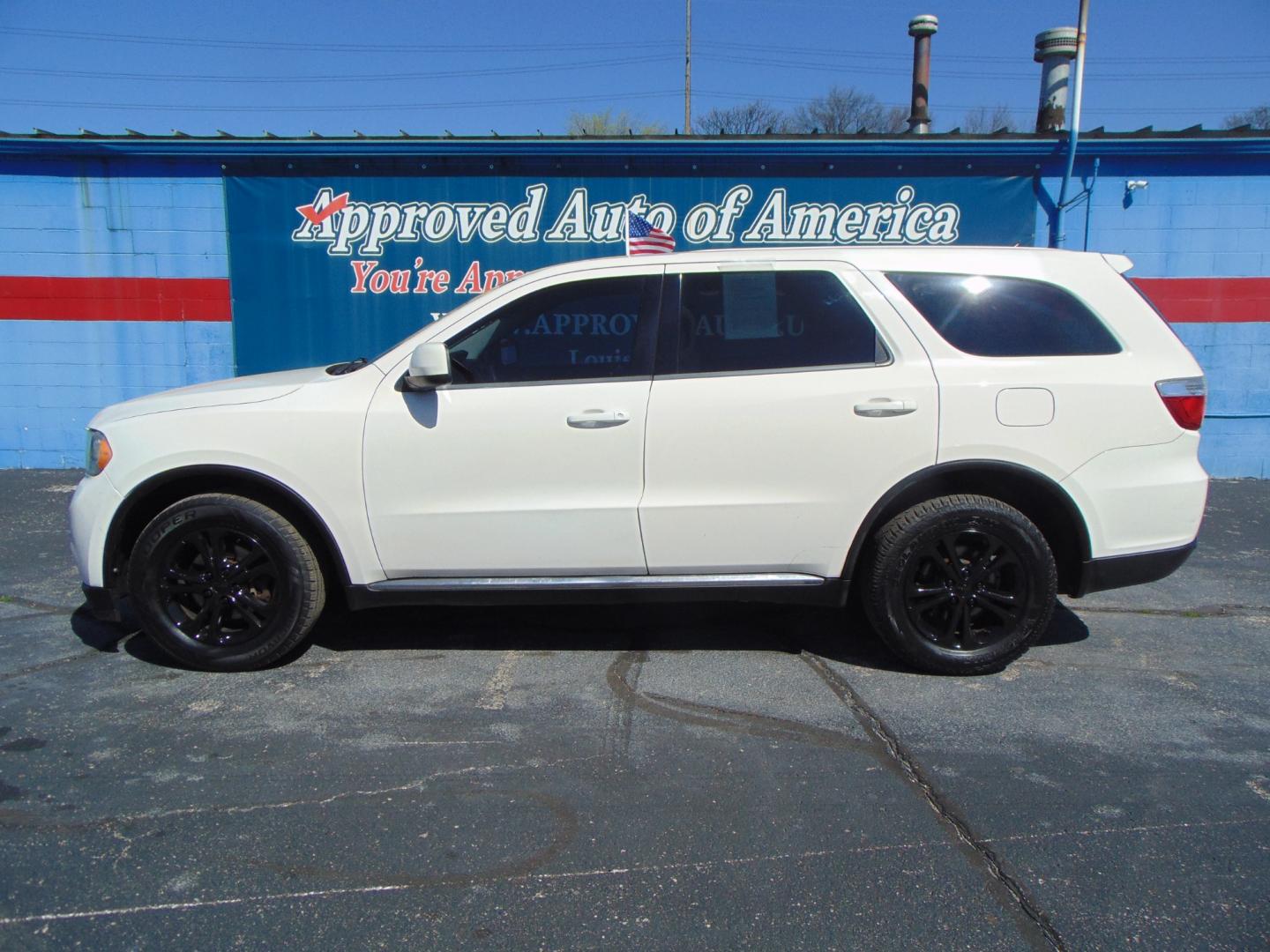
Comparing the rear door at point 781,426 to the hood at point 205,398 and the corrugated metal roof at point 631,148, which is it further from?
the corrugated metal roof at point 631,148

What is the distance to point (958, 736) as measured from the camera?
3619 millimetres

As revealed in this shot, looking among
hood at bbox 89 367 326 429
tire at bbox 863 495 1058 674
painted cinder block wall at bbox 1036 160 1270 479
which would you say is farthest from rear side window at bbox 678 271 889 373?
painted cinder block wall at bbox 1036 160 1270 479

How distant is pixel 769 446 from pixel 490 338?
4.34ft

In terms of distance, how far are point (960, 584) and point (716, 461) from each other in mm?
1202

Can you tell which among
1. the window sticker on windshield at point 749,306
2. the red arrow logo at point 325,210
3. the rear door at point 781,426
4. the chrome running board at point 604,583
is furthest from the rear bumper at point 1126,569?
the red arrow logo at point 325,210

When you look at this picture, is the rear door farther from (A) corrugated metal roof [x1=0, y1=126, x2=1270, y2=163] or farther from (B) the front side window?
(A) corrugated metal roof [x1=0, y1=126, x2=1270, y2=163]

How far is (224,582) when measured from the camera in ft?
13.7

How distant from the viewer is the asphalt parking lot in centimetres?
256

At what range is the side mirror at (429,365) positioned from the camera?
3945 mm

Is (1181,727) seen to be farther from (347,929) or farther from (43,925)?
(43,925)

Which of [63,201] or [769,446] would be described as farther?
[63,201]

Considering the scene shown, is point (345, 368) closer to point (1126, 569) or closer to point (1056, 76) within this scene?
point (1126, 569)

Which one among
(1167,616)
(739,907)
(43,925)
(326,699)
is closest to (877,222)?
(1167,616)

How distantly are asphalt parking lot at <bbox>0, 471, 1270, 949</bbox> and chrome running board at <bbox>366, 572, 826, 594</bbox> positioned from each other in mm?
417
